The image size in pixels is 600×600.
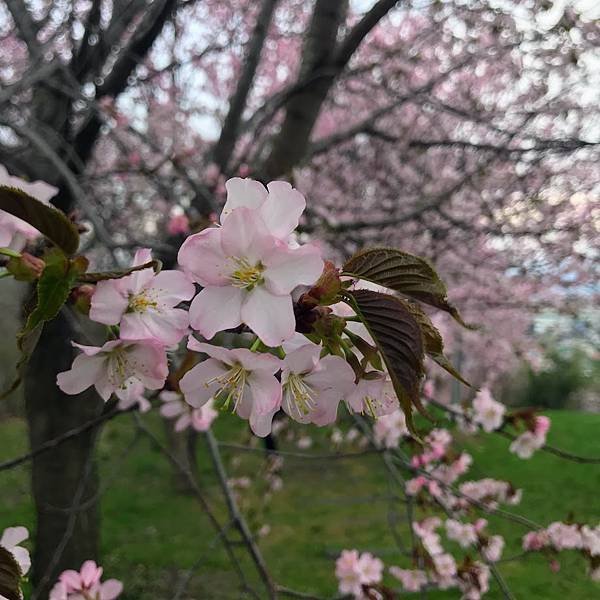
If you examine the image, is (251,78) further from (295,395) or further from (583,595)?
(583,595)

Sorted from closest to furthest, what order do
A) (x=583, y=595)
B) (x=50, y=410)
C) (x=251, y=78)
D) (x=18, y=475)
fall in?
(x=251, y=78), (x=50, y=410), (x=583, y=595), (x=18, y=475)

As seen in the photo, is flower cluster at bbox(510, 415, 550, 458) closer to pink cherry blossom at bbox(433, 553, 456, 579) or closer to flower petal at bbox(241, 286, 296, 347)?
pink cherry blossom at bbox(433, 553, 456, 579)

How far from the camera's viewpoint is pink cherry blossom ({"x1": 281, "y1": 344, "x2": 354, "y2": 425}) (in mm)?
494

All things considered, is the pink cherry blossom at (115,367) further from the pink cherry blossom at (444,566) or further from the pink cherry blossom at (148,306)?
the pink cherry blossom at (444,566)

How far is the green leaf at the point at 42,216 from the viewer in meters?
0.43

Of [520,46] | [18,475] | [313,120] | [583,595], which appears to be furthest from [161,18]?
[18,475]

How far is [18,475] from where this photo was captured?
560cm

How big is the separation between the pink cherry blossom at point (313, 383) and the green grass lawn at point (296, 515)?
1.87 m

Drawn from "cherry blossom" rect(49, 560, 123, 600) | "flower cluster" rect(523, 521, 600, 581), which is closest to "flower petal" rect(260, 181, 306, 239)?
"cherry blossom" rect(49, 560, 123, 600)

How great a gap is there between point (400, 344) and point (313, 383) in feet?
0.34

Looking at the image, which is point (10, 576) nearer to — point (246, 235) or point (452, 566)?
point (246, 235)

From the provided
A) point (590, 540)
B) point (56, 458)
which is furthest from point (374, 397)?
point (56, 458)

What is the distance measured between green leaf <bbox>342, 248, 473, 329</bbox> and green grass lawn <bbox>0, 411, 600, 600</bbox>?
198 centimetres

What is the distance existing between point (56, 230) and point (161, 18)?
2.04 meters
